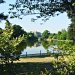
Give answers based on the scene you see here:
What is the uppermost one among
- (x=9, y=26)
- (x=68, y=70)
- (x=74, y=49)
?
(x=9, y=26)

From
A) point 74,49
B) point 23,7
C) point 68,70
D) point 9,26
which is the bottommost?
point 68,70

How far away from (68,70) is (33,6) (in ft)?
33.8

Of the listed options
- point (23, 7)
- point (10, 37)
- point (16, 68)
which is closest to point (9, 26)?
point (10, 37)

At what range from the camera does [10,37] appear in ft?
27.7

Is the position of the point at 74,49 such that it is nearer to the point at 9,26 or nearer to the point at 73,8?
the point at 9,26

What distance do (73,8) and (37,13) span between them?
222cm

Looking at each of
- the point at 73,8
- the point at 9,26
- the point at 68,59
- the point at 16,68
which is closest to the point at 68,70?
the point at 68,59

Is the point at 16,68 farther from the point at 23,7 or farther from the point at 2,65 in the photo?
the point at 23,7

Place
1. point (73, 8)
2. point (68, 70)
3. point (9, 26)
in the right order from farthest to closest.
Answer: point (73, 8), point (9, 26), point (68, 70)

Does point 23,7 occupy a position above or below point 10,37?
above

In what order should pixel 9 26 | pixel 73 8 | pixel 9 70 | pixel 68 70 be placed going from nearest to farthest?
pixel 9 70 → pixel 68 70 → pixel 9 26 → pixel 73 8

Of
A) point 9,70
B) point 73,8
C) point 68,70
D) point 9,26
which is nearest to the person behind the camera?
point 9,70

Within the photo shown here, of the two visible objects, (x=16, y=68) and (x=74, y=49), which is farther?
(x=74, y=49)

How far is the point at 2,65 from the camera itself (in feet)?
24.4
